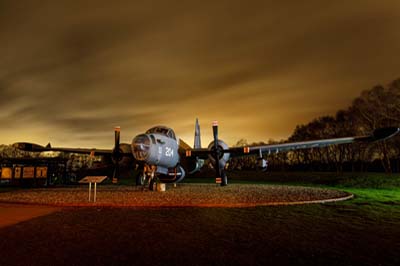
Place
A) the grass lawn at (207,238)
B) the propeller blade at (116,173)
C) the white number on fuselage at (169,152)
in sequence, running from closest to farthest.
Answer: the grass lawn at (207,238), the white number on fuselage at (169,152), the propeller blade at (116,173)

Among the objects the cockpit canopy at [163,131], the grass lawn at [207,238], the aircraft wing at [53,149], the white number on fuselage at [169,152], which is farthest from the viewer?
the aircraft wing at [53,149]

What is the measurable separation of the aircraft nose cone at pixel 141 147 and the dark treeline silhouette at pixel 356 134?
2691 cm

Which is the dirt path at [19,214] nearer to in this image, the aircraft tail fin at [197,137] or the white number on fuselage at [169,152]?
the white number on fuselage at [169,152]

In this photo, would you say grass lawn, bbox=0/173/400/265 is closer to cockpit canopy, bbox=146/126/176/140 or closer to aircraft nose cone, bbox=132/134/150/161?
aircraft nose cone, bbox=132/134/150/161

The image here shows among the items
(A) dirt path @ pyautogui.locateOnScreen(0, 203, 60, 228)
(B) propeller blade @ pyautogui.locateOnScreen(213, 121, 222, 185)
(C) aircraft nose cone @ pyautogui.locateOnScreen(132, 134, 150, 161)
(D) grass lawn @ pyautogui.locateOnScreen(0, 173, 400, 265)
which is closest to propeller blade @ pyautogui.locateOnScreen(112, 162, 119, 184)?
(C) aircraft nose cone @ pyautogui.locateOnScreen(132, 134, 150, 161)

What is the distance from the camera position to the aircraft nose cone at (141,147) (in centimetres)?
1402

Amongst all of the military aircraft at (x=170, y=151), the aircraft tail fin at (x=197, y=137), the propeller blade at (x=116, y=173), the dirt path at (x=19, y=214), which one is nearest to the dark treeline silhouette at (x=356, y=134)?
the military aircraft at (x=170, y=151)

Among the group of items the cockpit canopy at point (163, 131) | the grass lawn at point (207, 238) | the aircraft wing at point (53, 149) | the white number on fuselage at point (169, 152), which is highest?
the cockpit canopy at point (163, 131)

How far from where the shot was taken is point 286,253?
16.4 ft

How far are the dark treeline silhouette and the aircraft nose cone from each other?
26906 mm

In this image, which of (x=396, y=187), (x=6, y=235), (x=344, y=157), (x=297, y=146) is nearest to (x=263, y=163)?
(x=297, y=146)

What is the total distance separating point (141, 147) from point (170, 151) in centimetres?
379

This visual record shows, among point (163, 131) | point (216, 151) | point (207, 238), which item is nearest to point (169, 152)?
point (163, 131)

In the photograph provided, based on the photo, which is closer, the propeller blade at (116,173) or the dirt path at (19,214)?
the dirt path at (19,214)
